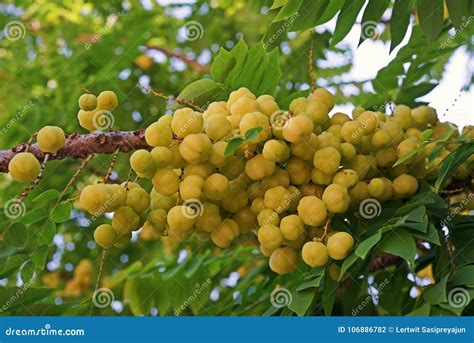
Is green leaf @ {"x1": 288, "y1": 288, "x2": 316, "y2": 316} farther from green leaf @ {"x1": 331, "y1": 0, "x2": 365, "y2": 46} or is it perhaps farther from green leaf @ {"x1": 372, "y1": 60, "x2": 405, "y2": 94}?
green leaf @ {"x1": 372, "y1": 60, "x2": 405, "y2": 94}

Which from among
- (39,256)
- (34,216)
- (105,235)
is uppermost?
(105,235)

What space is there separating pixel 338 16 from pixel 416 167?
1.89ft

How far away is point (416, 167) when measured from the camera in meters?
2.41

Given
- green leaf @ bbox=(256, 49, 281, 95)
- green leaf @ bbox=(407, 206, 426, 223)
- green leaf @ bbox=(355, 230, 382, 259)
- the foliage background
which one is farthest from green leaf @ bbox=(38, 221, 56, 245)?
green leaf @ bbox=(407, 206, 426, 223)

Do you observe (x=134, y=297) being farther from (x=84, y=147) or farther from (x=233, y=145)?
(x=233, y=145)

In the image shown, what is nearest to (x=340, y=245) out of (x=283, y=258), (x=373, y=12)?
(x=283, y=258)

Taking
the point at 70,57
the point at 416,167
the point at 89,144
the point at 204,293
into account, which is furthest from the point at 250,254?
the point at 70,57

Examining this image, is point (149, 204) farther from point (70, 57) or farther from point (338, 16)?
point (70, 57)

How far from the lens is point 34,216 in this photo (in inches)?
97.0

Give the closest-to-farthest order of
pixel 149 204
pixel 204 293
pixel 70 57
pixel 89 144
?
pixel 89 144
pixel 149 204
pixel 204 293
pixel 70 57

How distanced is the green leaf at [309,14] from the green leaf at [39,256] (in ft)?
3.74

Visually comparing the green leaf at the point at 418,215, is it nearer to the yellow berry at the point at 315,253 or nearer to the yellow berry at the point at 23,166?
the yellow berry at the point at 315,253

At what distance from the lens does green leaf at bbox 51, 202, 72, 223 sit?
2.47 m

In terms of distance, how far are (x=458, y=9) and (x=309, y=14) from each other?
48 centimetres
